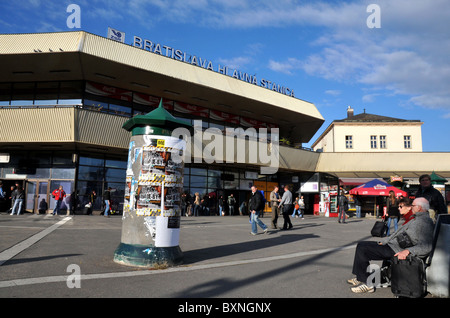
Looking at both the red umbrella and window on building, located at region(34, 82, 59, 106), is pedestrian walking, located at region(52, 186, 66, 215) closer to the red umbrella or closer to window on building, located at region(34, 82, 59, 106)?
window on building, located at region(34, 82, 59, 106)

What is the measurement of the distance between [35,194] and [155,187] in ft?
58.2

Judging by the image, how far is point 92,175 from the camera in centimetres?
2144

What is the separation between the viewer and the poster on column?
632 centimetres

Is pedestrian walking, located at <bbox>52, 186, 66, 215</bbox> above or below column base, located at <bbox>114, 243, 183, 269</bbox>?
above

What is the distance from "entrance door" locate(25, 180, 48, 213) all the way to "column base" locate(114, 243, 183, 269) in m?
17.0

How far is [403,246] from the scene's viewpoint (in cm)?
Result: 476

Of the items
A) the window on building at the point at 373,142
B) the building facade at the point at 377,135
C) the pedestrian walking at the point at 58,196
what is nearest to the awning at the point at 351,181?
the building facade at the point at 377,135

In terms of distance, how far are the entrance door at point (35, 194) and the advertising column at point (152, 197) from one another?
667 inches

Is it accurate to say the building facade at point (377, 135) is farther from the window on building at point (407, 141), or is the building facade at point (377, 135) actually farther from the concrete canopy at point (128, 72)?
the concrete canopy at point (128, 72)

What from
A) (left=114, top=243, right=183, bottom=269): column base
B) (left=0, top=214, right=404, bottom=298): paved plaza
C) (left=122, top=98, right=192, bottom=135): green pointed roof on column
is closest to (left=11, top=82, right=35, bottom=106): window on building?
(left=0, top=214, right=404, bottom=298): paved plaza

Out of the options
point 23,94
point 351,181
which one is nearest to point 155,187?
point 23,94

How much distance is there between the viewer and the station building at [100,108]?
18.7m

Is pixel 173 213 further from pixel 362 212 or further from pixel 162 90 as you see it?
pixel 362 212
